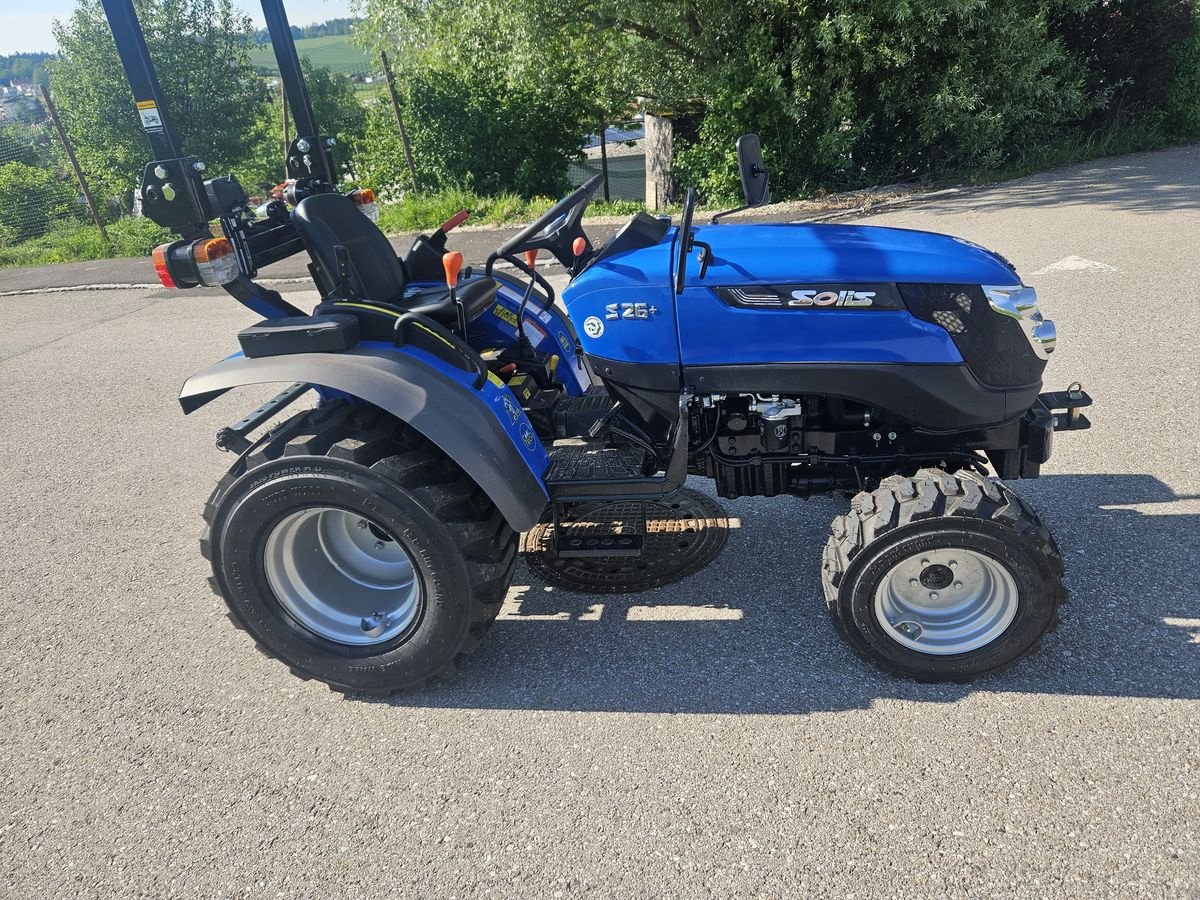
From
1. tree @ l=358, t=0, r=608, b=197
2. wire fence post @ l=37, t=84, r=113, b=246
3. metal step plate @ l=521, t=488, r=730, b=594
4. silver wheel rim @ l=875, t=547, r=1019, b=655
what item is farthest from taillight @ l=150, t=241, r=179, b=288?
wire fence post @ l=37, t=84, r=113, b=246

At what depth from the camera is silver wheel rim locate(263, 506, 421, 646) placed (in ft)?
9.18

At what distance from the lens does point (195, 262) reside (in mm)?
2764

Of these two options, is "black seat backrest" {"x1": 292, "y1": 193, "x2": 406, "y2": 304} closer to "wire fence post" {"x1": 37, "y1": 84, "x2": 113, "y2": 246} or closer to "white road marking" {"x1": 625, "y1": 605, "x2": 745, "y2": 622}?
"white road marking" {"x1": 625, "y1": 605, "x2": 745, "y2": 622}

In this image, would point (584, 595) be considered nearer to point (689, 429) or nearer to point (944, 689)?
point (689, 429)

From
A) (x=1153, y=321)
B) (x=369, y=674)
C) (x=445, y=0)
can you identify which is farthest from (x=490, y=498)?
(x=445, y=0)

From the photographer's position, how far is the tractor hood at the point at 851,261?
2.61 meters

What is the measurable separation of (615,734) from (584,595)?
74cm

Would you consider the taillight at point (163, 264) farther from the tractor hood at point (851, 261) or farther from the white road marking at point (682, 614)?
the white road marking at point (682, 614)

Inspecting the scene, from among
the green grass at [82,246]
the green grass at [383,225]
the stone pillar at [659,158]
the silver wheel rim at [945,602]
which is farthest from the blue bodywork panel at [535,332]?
the green grass at [82,246]

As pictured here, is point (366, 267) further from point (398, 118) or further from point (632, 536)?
point (398, 118)

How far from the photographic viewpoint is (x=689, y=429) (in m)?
2.92

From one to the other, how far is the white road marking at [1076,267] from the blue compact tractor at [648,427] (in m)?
4.41

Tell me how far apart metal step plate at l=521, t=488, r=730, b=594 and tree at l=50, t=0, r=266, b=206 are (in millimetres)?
19718

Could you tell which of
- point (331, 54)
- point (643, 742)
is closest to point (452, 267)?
point (643, 742)
